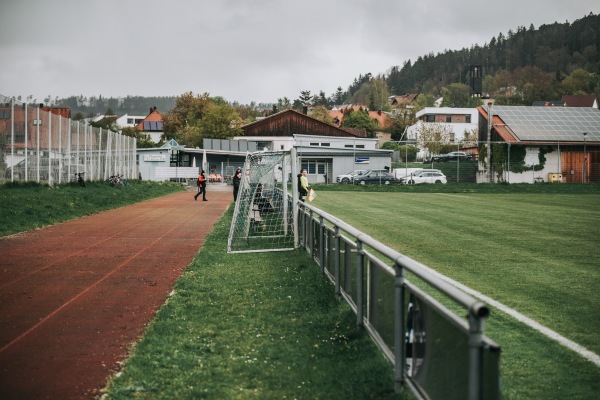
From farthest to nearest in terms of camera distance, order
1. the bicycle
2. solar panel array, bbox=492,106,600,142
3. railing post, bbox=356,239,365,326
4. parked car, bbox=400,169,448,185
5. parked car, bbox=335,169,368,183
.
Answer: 1. parked car, bbox=335,169,368,183
2. solar panel array, bbox=492,106,600,142
3. parked car, bbox=400,169,448,185
4. the bicycle
5. railing post, bbox=356,239,365,326

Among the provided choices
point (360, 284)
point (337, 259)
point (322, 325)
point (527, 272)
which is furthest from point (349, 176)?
point (360, 284)

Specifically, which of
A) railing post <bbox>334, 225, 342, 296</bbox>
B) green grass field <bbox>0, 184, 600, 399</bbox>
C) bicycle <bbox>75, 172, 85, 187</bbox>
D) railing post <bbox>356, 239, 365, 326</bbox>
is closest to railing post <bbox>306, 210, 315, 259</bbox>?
green grass field <bbox>0, 184, 600, 399</bbox>

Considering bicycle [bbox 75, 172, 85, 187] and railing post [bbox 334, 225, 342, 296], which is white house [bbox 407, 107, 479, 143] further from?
railing post [bbox 334, 225, 342, 296]

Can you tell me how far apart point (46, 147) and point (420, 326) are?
2481 cm

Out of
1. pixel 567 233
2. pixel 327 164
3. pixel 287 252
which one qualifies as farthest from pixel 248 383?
→ pixel 327 164

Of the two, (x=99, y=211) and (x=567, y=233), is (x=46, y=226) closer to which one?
(x=99, y=211)

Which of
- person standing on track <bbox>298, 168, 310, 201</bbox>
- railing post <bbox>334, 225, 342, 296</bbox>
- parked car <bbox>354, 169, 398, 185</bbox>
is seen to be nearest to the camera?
railing post <bbox>334, 225, 342, 296</bbox>

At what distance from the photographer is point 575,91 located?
134 meters

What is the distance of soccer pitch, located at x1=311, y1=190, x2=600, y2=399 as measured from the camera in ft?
17.3

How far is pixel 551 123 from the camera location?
170 ft

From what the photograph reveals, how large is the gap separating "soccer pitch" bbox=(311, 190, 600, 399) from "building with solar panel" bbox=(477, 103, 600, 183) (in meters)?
24.8

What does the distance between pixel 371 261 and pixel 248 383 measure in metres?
1.49

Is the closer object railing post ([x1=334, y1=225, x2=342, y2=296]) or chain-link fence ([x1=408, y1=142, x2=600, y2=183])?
railing post ([x1=334, y1=225, x2=342, y2=296])

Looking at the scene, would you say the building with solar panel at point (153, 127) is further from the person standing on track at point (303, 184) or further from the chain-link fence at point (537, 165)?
the person standing on track at point (303, 184)
